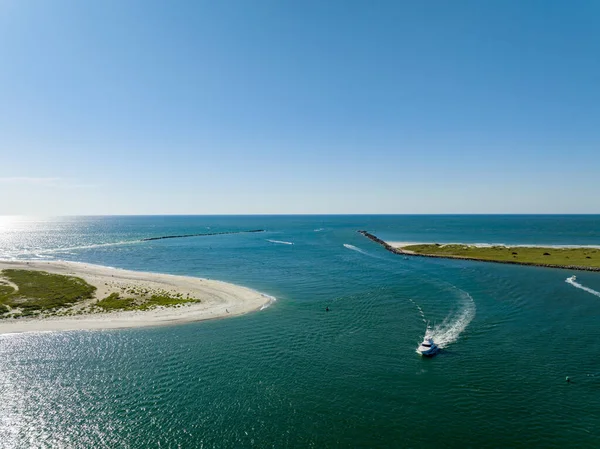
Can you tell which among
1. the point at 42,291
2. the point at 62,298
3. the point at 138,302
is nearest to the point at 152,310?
the point at 138,302

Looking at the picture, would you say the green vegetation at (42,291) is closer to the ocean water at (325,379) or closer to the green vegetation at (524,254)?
the ocean water at (325,379)

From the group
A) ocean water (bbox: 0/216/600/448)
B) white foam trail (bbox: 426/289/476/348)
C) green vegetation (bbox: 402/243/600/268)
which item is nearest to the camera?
ocean water (bbox: 0/216/600/448)

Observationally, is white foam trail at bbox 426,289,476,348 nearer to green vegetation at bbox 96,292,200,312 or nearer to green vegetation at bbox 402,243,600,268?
green vegetation at bbox 96,292,200,312

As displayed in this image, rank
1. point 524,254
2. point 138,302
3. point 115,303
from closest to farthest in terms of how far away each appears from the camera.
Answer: point 115,303 → point 138,302 → point 524,254

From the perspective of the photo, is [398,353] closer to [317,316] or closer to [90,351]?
[317,316]

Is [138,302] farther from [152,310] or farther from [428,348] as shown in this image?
[428,348]

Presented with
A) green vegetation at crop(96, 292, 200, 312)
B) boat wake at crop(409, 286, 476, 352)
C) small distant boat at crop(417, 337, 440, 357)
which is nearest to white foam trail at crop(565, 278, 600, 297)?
boat wake at crop(409, 286, 476, 352)
